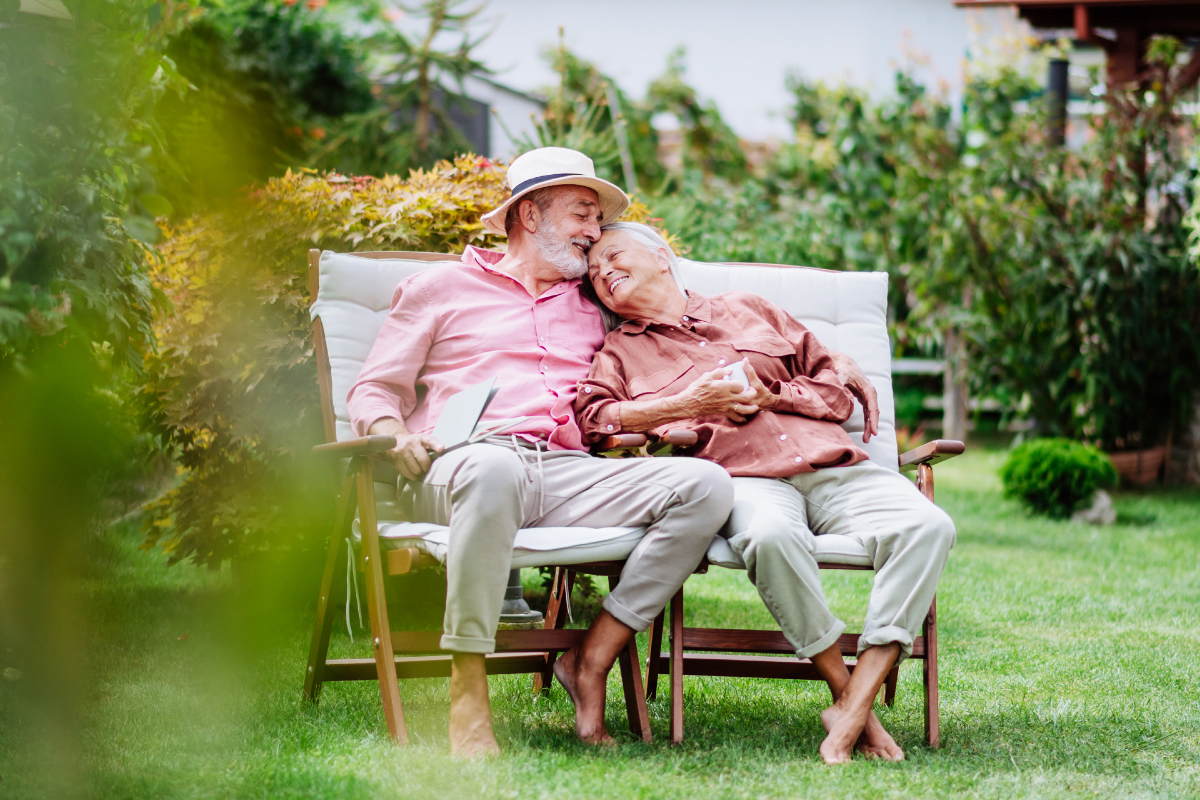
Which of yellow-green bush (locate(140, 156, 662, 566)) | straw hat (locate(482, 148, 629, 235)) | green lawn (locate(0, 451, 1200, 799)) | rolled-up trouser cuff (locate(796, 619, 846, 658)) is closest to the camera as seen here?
green lawn (locate(0, 451, 1200, 799))

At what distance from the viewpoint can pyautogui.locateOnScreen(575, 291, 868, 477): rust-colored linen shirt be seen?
9.27 feet

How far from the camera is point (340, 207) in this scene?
12.0 feet

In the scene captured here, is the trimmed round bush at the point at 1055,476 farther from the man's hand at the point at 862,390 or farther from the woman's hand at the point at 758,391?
the woman's hand at the point at 758,391

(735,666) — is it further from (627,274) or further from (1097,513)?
(1097,513)

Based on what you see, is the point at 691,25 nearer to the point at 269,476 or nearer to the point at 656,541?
the point at 269,476

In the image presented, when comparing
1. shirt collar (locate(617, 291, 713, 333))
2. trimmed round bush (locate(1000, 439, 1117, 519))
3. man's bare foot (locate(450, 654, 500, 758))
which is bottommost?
trimmed round bush (locate(1000, 439, 1117, 519))

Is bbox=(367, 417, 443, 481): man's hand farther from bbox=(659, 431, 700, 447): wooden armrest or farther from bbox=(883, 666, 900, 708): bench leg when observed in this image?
bbox=(883, 666, 900, 708): bench leg

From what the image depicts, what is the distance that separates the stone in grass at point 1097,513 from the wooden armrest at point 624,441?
4431 millimetres

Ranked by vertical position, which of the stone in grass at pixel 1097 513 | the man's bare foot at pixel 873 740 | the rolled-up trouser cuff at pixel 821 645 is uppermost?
the rolled-up trouser cuff at pixel 821 645

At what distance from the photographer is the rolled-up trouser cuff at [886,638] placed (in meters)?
2.46

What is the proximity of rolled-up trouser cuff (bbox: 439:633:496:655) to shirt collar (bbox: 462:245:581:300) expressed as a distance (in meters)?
1.04

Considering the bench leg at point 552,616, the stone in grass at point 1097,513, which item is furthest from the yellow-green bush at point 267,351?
the stone in grass at point 1097,513

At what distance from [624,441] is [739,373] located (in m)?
0.34

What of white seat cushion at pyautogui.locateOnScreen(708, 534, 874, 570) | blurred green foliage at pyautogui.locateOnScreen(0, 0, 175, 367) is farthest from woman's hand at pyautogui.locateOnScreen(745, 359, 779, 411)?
blurred green foliage at pyautogui.locateOnScreen(0, 0, 175, 367)
